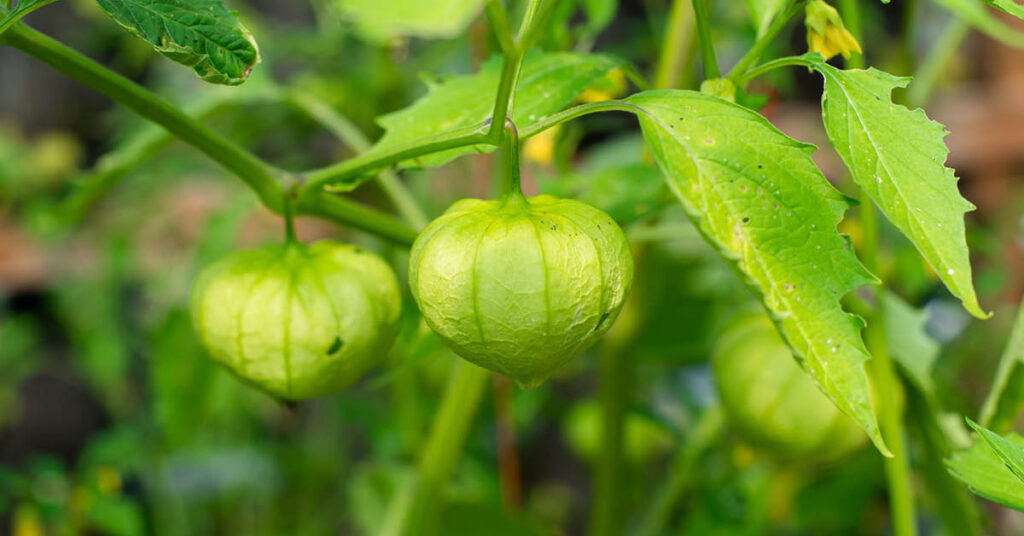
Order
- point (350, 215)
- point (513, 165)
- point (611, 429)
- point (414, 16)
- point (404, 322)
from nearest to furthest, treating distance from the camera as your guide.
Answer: point (414, 16) → point (513, 165) → point (350, 215) → point (404, 322) → point (611, 429)

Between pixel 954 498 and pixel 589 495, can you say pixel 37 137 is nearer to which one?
pixel 589 495

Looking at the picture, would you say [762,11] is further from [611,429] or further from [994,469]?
[611,429]

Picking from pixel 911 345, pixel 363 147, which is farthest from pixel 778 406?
pixel 363 147

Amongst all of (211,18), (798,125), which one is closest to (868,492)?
(211,18)

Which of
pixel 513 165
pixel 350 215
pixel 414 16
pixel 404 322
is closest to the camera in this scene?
pixel 414 16

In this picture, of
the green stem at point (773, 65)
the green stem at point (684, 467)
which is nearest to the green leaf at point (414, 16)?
the green stem at point (773, 65)

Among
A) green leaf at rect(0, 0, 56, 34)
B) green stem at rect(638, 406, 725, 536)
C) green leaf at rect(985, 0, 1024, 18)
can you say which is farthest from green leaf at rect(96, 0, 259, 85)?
green stem at rect(638, 406, 725, 536)

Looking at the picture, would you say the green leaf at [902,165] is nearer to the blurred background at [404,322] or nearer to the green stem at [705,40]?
the green stem at [705,40]
